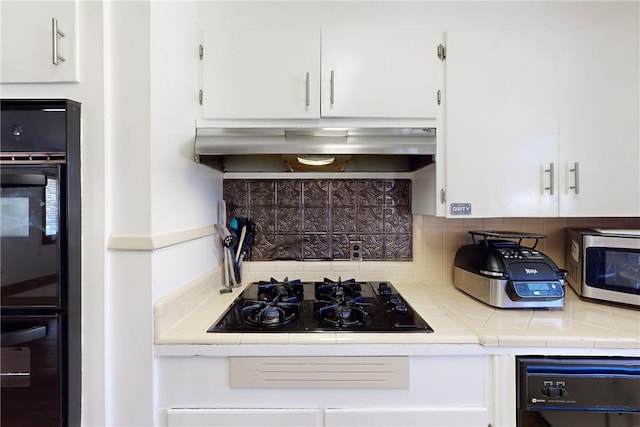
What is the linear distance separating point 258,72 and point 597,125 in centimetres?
134

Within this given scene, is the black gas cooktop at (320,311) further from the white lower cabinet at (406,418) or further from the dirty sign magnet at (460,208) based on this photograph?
the dirty sign magnet at (460,208)

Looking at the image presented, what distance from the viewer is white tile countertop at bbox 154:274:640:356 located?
91cm

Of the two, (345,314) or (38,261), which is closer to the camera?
(38,261)

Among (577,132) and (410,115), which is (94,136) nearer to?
(410,115)

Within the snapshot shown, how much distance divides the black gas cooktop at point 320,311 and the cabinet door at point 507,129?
1.63ft

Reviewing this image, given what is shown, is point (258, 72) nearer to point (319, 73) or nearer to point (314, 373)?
point (319, 73)

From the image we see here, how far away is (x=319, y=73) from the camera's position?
1.22 metres

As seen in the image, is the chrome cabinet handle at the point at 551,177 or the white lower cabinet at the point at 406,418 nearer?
the white lower cabinet at the point at 406,418

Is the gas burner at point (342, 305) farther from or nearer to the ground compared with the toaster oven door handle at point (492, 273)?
nearer to the ground

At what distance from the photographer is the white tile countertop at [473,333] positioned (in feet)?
2.99

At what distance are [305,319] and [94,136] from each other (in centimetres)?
86

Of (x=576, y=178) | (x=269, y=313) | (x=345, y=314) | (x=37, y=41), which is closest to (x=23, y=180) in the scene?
(x=37, y=41)

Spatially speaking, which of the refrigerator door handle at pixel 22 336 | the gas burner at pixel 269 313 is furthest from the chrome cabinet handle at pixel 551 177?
the refrigerator door handle at pixel 22 336

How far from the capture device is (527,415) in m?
0.91
